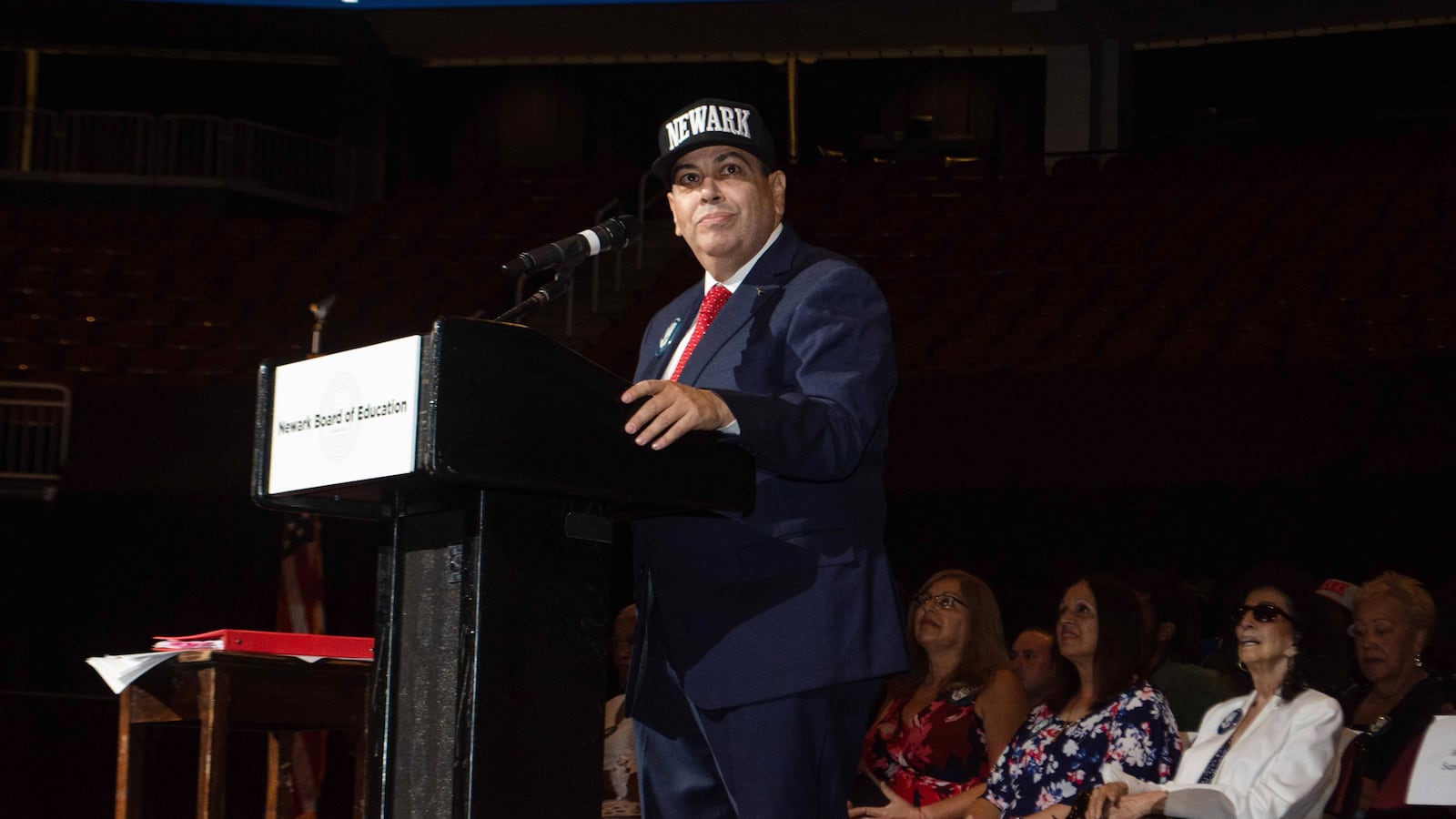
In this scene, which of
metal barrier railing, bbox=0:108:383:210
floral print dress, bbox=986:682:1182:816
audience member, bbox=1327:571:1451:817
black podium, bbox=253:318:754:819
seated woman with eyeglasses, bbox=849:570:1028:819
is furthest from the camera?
metal barrier railing, bbox=0:108:383:210

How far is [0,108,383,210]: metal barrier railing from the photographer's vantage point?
1159 cm

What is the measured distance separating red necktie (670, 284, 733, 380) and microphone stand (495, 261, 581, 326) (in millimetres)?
172

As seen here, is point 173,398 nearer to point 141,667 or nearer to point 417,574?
point 141,667

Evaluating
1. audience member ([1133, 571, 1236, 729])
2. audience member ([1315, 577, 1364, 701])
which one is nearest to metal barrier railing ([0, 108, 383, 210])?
audience member ([1133, 571, 1236, 729])

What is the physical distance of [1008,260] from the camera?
845 centimetres

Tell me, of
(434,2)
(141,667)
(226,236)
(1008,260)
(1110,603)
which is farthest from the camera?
(434,2)

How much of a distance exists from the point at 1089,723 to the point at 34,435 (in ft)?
18.5

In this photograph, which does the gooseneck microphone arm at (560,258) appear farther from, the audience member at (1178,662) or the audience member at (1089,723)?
the audience member at (1178,662)

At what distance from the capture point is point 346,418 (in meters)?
1.58

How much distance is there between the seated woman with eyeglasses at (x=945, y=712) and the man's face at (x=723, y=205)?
236cm

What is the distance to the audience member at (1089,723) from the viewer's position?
12.1 feet

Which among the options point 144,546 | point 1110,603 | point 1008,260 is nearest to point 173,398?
point 144,546

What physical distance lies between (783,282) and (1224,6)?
10.9 m

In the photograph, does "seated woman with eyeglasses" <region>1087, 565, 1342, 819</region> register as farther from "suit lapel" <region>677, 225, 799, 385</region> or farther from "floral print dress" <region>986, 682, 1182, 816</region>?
"suit lapel" <region>677, 225, 799, 385</region>
